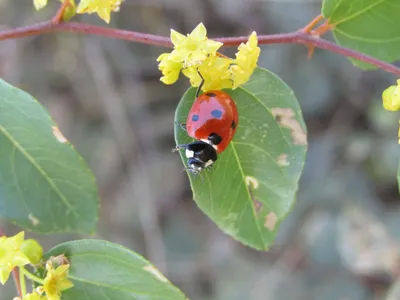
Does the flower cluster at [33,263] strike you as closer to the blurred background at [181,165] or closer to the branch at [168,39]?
the branch at [168,39]

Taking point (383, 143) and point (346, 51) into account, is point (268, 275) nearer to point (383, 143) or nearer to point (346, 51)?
point (383, 143)

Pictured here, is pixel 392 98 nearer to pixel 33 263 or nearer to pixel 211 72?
pixel 211 72

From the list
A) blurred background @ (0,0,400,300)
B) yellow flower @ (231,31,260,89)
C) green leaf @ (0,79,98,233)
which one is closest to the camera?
yellow flower @ (231,31,260,89)

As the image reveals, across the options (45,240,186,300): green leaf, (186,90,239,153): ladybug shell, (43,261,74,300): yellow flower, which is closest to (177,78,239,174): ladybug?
(186,90,239,153): ladybug shell

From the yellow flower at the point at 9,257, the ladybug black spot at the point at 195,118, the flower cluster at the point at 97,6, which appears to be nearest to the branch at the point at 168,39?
the flower cluster at the point at 97,6

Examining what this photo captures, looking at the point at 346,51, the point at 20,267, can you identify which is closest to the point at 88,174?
the point at 20,267

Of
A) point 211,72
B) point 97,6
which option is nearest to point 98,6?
point 97,6

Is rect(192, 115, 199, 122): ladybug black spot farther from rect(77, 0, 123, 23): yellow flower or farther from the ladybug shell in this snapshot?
rect(77, 0, 123, 23): yellow flower
